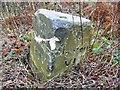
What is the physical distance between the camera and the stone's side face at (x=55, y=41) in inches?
76.2

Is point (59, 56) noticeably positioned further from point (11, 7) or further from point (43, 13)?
point (11, 7)

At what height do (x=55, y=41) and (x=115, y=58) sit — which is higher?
(x=55, y=41)

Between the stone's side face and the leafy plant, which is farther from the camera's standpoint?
the leafy plant

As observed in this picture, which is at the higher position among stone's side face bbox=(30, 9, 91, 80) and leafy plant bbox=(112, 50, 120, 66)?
stone's side face bbox=(30, 9, 91, 80)

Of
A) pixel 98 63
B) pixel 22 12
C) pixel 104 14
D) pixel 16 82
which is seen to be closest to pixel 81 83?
pixel 98 63

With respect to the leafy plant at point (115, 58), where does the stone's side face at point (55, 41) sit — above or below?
above

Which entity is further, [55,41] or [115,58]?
[115,58]

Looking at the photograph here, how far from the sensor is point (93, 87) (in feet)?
6.87

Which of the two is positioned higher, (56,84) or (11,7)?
(11,7)

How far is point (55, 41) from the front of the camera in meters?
1.93

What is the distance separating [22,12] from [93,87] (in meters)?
1.07

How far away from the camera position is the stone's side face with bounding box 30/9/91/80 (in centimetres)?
193

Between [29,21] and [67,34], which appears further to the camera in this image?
[29,21]

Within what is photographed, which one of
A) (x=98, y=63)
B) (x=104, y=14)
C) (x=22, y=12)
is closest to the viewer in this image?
(x=98, y=63)
